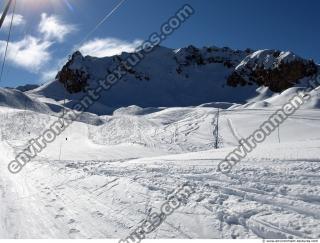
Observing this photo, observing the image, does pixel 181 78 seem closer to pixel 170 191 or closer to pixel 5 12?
pixel 5 12

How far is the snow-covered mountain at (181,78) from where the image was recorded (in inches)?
5723

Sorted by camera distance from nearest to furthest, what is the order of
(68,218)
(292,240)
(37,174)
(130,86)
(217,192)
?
(292,240) → (68,218) → (217,192) → (37,174) → (130,86)

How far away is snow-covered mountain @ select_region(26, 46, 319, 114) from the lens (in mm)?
145375

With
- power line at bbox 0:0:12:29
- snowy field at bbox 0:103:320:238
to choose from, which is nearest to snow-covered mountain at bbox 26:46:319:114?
power line at bbox 0:0:12:29

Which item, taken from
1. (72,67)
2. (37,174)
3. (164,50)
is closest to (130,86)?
(72,67)

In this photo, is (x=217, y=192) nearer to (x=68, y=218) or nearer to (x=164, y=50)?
(x=68, y=218)

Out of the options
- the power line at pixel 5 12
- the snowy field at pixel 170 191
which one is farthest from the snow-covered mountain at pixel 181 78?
the snowy field at pixel 170 191

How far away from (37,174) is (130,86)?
5617 inches

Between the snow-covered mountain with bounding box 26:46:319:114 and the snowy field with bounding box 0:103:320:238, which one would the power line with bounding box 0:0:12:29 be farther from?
the snow-covered mountain with bounding box 26:46:319:114

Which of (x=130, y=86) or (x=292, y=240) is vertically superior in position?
(x=130, y=86)

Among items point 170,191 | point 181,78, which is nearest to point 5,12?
point 170,191

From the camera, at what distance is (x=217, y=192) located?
7559 millimetres

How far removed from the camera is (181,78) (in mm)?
168375

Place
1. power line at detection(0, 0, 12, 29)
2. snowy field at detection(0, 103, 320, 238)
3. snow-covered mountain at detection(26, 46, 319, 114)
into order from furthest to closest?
1. snow-covered mountain at detection(26, 46, 319, 114)
2. power line at detection(0, 0, 12, 29)
3. snowy field at detection(0, 103, 320, 238)
